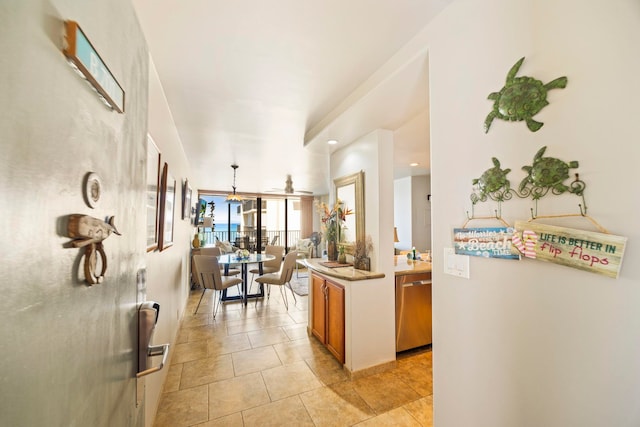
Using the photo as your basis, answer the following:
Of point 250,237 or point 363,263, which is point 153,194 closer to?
point 363,263

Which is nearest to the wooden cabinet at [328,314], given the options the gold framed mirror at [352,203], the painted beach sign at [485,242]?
the gold framed mirror at [352,203]

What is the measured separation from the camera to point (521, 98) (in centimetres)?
100

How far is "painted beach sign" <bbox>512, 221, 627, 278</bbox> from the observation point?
773 mm

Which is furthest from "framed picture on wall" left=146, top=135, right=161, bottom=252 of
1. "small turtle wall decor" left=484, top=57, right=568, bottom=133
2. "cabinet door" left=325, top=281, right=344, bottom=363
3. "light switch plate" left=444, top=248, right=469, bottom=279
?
"small turtle wall decor" left=484, top=57, right=568, bottom=133

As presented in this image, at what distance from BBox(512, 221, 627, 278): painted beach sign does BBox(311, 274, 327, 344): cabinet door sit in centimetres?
217

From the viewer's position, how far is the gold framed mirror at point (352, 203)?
107 inches

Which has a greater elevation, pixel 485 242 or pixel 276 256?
pixel 485 242

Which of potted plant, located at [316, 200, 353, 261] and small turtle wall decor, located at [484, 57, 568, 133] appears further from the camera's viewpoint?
potted plant, located at [316, 200, 353, 261]

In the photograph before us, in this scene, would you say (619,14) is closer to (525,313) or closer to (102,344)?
(525,313)

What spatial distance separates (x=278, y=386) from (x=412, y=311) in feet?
5.13

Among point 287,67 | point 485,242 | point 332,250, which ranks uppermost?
point 287,67

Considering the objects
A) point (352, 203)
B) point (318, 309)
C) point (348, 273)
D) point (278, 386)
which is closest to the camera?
point (278, 386)

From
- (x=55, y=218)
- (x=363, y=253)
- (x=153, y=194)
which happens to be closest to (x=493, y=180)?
(x=55, y=218)

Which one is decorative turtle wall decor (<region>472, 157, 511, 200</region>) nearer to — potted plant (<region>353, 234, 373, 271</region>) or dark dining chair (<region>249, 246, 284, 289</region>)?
potted plant (<region>353, 234, 373, 271</region>)
